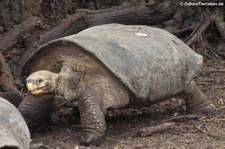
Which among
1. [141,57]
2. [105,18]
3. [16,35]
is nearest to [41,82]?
[141,57]

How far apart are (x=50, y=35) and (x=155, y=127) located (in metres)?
2.26

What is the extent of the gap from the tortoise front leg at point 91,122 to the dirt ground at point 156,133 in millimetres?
73

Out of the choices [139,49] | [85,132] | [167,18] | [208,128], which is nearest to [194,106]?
[208,128]

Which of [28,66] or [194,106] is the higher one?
[28,66]

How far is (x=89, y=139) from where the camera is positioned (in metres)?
4.52

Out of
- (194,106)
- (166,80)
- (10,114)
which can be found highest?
(10,114)

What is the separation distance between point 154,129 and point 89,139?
59 cm

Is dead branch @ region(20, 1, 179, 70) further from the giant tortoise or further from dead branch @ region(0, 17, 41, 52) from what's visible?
the giant tortoise

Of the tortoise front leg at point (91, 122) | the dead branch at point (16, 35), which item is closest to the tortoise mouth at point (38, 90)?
the tortoise front leg at point (91, 122)

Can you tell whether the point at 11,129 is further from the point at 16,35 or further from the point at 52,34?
the point at 52,34

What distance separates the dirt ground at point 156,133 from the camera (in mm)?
4555

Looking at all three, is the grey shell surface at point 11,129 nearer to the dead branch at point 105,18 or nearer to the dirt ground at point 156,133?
the dirt ground at point 156,133

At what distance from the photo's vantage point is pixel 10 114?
12.1 ft

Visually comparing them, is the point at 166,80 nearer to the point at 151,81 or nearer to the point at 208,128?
the point at 151,81
